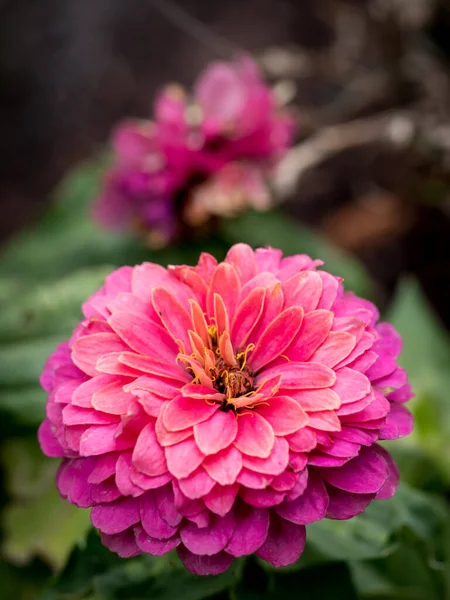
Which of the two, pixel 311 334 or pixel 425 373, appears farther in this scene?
pixel 425 373

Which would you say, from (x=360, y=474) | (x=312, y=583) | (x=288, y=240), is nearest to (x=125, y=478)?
(x=360, y=474)

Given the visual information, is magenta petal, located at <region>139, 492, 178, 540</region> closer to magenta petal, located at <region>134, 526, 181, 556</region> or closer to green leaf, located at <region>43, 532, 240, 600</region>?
magenta petal, located at <region>134, 526, 181, 556</region>

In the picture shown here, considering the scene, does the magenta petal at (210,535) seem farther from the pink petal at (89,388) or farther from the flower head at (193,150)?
the flower head at (193,150)

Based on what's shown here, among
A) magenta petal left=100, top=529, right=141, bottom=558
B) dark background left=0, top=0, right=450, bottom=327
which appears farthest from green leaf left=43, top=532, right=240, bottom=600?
dark background left=0, top=0, right=450, bottom=327

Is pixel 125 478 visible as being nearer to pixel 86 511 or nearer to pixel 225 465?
pixel 225 465

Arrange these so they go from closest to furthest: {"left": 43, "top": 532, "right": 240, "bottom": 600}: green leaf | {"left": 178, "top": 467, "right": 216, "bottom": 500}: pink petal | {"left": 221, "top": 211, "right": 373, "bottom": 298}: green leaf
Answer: {"left": 178, "top": 467, "right": 216, "bottom": 500}: pink petal < {"left": 43, "top": 532, "right": 240, "bottom": 600}: green leaf < {"left": 221, "top": 211, "right": 373, "bottom": 298}: green leaf
